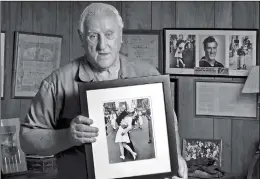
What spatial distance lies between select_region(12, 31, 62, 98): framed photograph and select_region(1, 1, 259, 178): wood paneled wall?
60 millimetres

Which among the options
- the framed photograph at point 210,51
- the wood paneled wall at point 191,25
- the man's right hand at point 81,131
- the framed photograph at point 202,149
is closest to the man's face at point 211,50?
the framed photograph at point 210,51

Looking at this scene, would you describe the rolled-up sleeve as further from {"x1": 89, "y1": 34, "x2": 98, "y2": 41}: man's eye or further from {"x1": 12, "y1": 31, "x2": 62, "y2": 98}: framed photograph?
{"x1": 12, "y1": 31, "x2": 62, "y2": 98}: framed photograph

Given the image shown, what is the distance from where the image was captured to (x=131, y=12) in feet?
8.64

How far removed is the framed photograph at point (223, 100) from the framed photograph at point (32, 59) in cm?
90

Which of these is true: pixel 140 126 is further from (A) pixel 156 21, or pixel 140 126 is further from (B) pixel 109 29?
(A) pixel 156 21

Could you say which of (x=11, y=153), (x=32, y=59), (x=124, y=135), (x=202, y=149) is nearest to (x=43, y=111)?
(x=124, y=135)

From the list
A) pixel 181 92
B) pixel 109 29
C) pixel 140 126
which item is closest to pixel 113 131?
pixel 140 126

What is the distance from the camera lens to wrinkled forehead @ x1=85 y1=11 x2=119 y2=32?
1016 millimetres

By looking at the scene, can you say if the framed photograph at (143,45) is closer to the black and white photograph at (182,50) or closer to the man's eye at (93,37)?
the black and white photograph at (182,50)

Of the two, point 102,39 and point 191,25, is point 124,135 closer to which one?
point 102,39

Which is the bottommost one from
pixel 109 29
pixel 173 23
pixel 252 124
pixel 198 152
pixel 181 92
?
pixel 198 152

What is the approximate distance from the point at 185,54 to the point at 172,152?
5.55ft

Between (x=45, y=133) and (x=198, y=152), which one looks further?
(x=198, y=152)

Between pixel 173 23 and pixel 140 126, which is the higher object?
pixel 173 23
